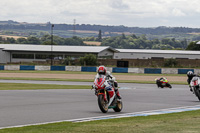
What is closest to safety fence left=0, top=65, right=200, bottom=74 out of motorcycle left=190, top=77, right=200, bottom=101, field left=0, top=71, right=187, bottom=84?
field left=0, top=71, right=187, bottom=84

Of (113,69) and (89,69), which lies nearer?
(113,69)

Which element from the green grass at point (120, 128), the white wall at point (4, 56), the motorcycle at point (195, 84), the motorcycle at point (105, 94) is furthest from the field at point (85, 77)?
the white wall at point (4, 56)

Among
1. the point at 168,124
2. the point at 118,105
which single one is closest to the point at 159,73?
the point at 118,105

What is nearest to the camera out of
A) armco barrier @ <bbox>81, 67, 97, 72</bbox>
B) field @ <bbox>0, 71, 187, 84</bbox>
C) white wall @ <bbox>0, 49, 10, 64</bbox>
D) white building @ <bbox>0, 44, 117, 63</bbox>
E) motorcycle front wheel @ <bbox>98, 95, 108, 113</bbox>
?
motorcycle front wheel @ <bbox>98, 95, 108, 113</bbox>

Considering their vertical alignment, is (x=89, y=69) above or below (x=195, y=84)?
below

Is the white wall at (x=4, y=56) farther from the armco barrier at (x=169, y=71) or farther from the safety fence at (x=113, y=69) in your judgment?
the armco barrier at (x=169, y=71)

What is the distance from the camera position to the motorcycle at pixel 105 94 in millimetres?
14164

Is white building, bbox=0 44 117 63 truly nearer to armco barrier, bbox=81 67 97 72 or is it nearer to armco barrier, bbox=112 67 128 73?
armco barrier, bbox=81 67 97 72

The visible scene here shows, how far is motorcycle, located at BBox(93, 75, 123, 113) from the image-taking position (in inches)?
558

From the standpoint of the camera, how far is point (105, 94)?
1461 centimetres

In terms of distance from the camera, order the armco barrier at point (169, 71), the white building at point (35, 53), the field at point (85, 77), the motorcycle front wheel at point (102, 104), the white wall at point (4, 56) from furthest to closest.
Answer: the white wall at point (4, 56), the white building at point (35, 53), the armco barrier at point (169, 71), the field at point (85, 77), the motorcycle front wheel at point (102, 104)

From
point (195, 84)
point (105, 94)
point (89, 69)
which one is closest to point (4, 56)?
point (89, 69)

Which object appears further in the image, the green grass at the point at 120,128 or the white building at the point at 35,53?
the white building at the point at 35,53

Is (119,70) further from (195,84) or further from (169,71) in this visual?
(195,84)
